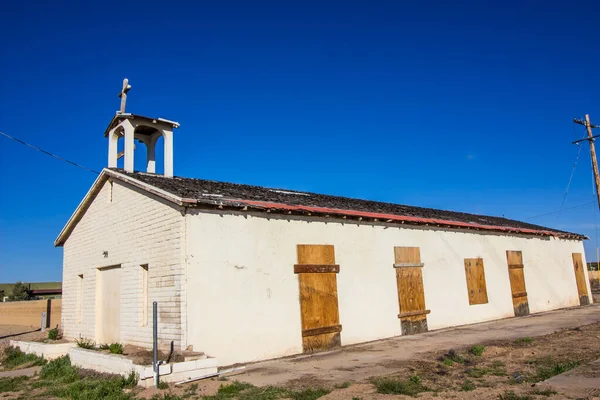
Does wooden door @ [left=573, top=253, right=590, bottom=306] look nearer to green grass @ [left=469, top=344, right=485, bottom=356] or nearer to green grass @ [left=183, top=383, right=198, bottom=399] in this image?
green grass @ [left=469, top=344, right=485, bottom=356]

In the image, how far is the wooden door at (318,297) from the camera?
1185 cm

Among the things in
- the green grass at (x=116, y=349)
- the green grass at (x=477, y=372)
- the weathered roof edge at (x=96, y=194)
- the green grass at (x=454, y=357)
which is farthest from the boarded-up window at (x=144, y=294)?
the green grass at (x=477, y=372)

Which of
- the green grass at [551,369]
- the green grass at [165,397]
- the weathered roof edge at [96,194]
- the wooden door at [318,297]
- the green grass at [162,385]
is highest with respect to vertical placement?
the weathered roof edge at [96,194]

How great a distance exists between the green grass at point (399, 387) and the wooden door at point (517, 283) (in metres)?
13.2

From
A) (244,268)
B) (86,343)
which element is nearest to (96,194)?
(86,343)

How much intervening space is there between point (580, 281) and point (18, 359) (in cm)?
2366

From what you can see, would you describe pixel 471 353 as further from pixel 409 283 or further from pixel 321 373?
pixel 409 283

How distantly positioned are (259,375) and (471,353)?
4.51 m

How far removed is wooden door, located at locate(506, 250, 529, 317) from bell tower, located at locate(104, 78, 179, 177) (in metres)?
13.6

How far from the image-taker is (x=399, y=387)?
23.5 feet

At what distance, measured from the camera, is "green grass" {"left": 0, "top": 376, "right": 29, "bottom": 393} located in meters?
9.87

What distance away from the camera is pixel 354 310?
514 inches

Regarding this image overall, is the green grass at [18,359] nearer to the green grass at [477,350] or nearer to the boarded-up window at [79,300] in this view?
the boarded-up window at [79,300]

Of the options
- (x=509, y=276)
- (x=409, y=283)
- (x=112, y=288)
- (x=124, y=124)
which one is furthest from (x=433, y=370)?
(x=509, y=276)
